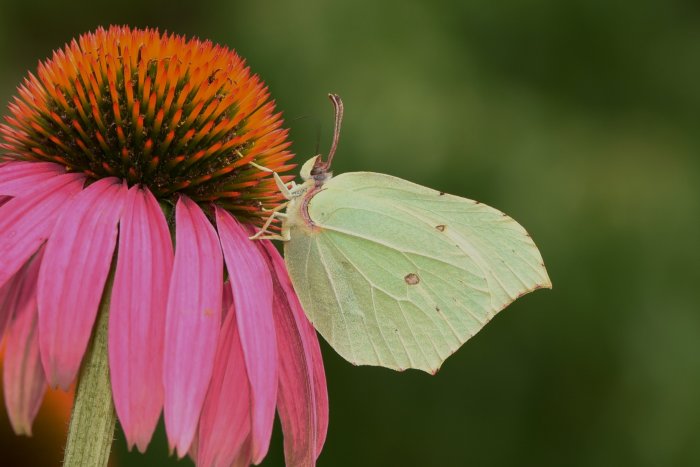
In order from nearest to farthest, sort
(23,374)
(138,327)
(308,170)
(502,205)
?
(138,327), (23,374), (308,170), (502,205)

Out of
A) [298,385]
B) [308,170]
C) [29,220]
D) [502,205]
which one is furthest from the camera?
[502,205]

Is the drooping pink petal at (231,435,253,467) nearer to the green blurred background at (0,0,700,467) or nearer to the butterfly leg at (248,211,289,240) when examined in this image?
the butterfly leg at (248,211,289,240)

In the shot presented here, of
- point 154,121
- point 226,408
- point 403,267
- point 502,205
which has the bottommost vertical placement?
point 502,205

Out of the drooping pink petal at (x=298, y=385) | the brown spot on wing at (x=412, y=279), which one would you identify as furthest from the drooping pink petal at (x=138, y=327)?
the brown spot on wing at (x=412, y=279)

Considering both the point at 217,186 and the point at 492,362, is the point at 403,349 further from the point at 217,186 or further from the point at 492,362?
the point at 492,362

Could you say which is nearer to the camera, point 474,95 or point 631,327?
point 631,327

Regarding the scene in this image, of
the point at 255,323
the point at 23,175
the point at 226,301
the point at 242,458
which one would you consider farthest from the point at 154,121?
the point at 242,458

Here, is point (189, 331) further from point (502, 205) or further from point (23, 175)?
point (502, 205)

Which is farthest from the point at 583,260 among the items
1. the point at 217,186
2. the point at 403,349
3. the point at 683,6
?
the point at 217,186
